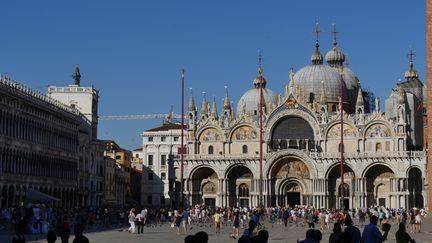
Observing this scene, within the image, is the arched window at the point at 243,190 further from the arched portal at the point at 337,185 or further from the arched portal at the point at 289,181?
the arched portal at the point at 337,185

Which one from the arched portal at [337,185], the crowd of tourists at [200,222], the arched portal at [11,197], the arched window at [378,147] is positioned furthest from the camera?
the arched portal at [337,185]

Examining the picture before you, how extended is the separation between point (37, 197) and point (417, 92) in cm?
6746

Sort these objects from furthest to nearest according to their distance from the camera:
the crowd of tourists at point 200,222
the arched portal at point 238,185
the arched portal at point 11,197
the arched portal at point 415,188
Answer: the arched portal at point 238,185 → the arched portal at point 415,188 → the arched portal at point 11,197 → the crowd of tourists at point 200,222

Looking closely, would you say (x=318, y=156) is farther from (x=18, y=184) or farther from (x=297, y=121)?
(x=18, y=184)

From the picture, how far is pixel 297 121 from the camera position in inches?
3383

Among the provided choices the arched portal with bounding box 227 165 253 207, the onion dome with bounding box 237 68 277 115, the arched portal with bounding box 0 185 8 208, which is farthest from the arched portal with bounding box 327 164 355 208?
the arched portal with bounding box 0 185 8 208

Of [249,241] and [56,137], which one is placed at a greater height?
[56,137]

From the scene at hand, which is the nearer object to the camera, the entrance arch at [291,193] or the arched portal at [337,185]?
the arched portal at [337,185]

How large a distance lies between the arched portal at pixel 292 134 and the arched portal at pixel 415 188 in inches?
441

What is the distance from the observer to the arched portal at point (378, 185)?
81.0 metres

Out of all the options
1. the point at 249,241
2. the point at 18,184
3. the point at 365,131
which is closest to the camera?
the point at 249,241

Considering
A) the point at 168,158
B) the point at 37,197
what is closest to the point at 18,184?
the point at 37,197

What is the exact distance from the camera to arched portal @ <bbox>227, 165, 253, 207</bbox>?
8731cm

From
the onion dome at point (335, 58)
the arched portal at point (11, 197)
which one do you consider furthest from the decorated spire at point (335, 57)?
the arched portal at point (11, 197)
